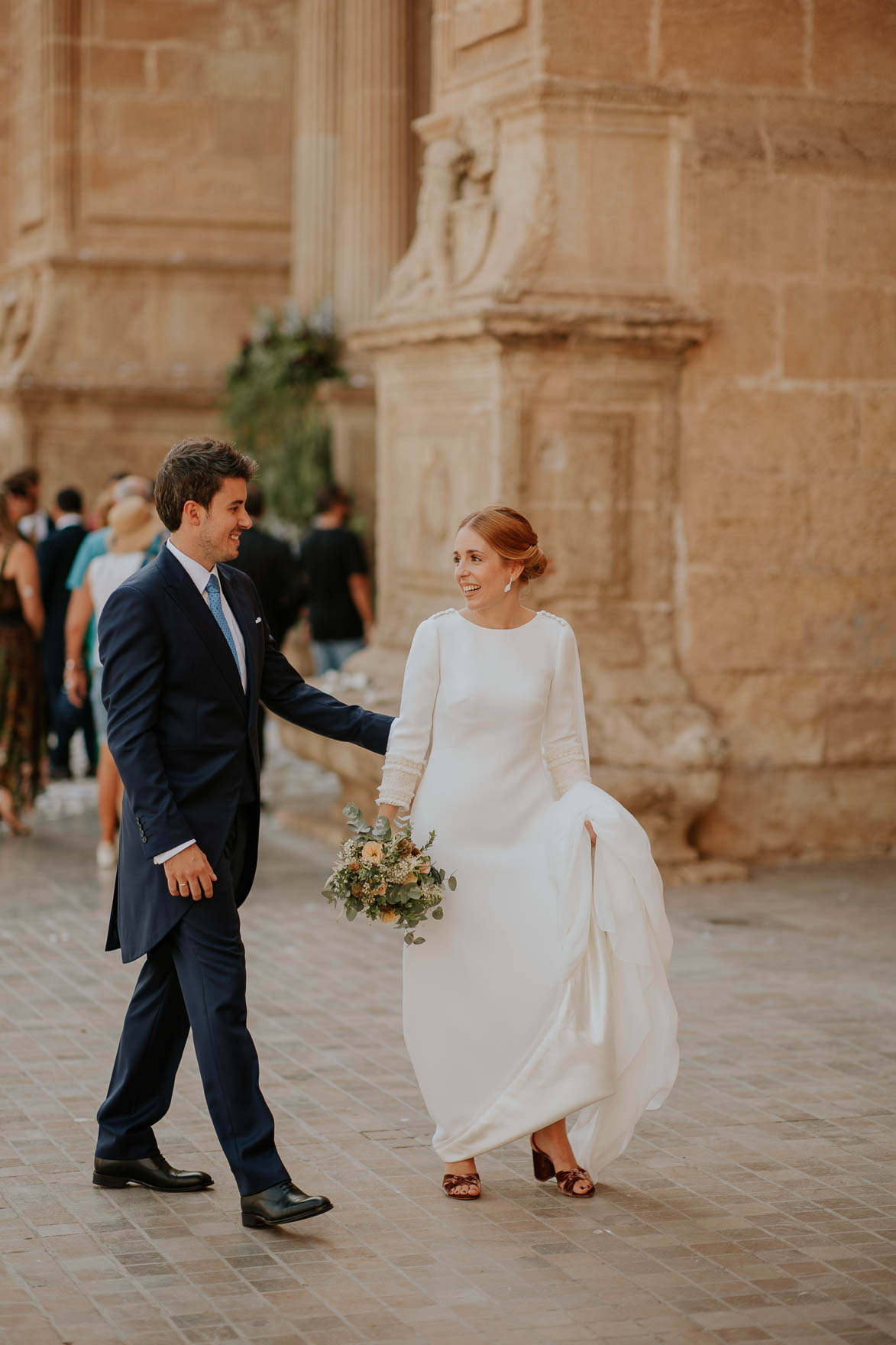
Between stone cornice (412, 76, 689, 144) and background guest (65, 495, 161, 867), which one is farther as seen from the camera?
background guest (65, 495, 161, 867)

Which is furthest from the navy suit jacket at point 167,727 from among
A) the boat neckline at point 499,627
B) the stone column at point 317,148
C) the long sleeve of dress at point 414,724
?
the stone column at point 317,148

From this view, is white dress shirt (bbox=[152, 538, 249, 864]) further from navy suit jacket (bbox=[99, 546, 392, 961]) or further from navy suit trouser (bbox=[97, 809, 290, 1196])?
navy suit trouser (bbox=[97, 809, 290, 1196])

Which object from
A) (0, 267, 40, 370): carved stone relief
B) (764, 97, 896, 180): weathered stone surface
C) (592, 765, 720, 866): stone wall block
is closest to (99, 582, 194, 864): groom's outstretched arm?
(592, 765, 720, 866): stone wall block

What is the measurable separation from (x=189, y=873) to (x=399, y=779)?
0.67 metres

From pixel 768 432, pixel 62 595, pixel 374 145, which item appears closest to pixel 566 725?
pixel 768 432

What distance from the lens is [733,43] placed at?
385 inches

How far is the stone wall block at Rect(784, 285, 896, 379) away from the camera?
10000 millimetres

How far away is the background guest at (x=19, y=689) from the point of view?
11.0m

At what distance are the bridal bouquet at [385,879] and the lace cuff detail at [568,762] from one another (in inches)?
18.9

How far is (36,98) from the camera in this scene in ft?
56.8

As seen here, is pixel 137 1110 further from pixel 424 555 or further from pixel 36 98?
pixel 36 98

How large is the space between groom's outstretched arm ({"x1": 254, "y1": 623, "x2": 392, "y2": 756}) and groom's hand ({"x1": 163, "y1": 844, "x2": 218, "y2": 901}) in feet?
2.07

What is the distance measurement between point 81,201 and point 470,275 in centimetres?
796

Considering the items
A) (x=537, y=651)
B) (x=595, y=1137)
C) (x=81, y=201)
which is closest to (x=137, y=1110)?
(x=595, y=1137)
